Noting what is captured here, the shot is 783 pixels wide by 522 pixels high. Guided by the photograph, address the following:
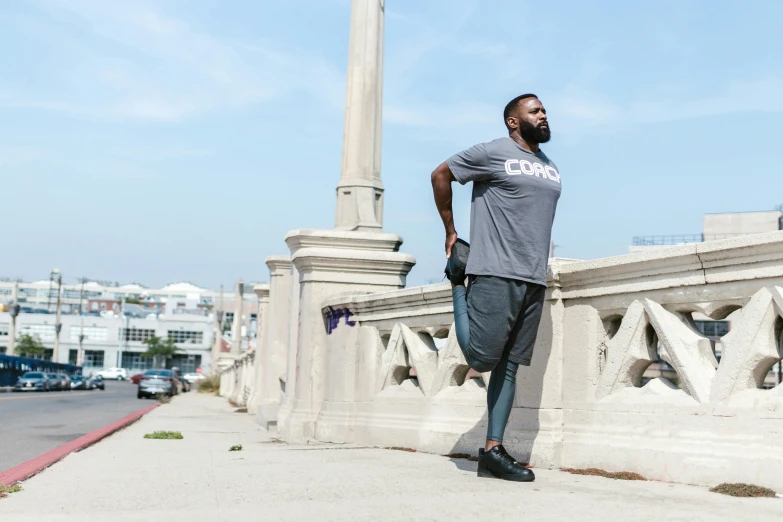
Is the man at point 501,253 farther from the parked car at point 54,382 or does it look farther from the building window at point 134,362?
the building window at point 134,362

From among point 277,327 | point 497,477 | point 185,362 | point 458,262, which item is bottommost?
point 497,477

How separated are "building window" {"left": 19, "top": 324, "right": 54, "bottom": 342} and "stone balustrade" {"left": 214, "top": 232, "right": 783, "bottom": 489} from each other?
438 feet

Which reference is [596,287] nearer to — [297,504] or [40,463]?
[297,504]

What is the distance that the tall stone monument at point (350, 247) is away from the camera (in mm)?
8195

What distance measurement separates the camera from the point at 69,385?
52.3 meters

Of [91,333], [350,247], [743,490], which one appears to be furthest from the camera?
[91,333]

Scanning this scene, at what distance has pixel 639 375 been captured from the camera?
5.12 metres

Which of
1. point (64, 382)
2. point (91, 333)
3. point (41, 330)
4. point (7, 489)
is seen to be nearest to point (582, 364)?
point (7, 489)

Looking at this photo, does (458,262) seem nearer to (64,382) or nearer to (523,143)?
(523,143)

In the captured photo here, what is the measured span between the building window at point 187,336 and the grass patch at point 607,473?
134072 mm

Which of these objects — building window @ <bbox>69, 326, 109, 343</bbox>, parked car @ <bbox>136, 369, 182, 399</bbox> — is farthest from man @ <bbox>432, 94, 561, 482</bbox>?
building window @ <bbox>69, 326, 109, 343</bbox>

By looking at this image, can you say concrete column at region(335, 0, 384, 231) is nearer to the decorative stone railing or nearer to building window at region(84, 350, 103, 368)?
the decorative stone railing

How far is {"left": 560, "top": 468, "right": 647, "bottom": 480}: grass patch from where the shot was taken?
185 inches

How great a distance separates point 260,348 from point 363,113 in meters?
6.36
